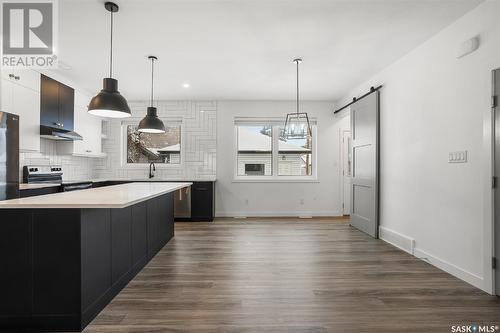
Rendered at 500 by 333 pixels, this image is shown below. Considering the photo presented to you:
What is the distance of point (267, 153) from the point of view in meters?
6.39

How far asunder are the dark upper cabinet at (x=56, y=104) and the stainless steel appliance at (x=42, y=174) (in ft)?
2.40

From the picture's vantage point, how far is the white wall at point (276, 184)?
20.1 ft

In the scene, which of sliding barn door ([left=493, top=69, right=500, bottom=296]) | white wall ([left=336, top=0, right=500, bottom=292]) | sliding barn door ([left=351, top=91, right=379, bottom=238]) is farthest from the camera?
sliding barn door ([left=351, top=91, right=379, bottom=238])

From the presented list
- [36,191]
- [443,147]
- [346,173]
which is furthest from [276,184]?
[36,191]

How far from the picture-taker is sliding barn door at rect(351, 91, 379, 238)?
4.30 metres

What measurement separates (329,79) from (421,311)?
3689 mm

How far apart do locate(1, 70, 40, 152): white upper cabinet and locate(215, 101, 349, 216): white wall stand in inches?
129

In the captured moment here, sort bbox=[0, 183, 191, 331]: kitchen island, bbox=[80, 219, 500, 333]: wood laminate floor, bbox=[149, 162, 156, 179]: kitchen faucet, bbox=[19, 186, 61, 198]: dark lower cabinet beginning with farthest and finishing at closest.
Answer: bbox=[149, 162, 156, 179]: kitchen faucet
bbox=[19, 186, 61, 198]: dark lower cabinet
bbox=[80, 219, 500, 333]: wood laminate floor
bbox=[0, 183, 191, 331]: kitchen island

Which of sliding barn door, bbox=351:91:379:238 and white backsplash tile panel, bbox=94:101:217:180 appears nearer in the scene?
sliding barn door, bbox=351:91:379:238

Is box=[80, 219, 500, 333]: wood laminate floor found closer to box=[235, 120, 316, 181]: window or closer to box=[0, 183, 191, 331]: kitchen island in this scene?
box=[0, 183, 191, 331]: kitchen island

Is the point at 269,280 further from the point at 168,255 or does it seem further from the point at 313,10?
the point at 313,10

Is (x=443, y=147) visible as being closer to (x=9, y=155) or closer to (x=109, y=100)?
(x=109, y=100)

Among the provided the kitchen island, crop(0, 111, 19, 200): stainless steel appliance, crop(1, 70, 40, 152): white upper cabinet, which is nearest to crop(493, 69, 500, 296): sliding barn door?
the kitchen island

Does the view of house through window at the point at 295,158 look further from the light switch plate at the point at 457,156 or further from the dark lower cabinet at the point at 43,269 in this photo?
the dark lower cabinet at the point at 43,269
